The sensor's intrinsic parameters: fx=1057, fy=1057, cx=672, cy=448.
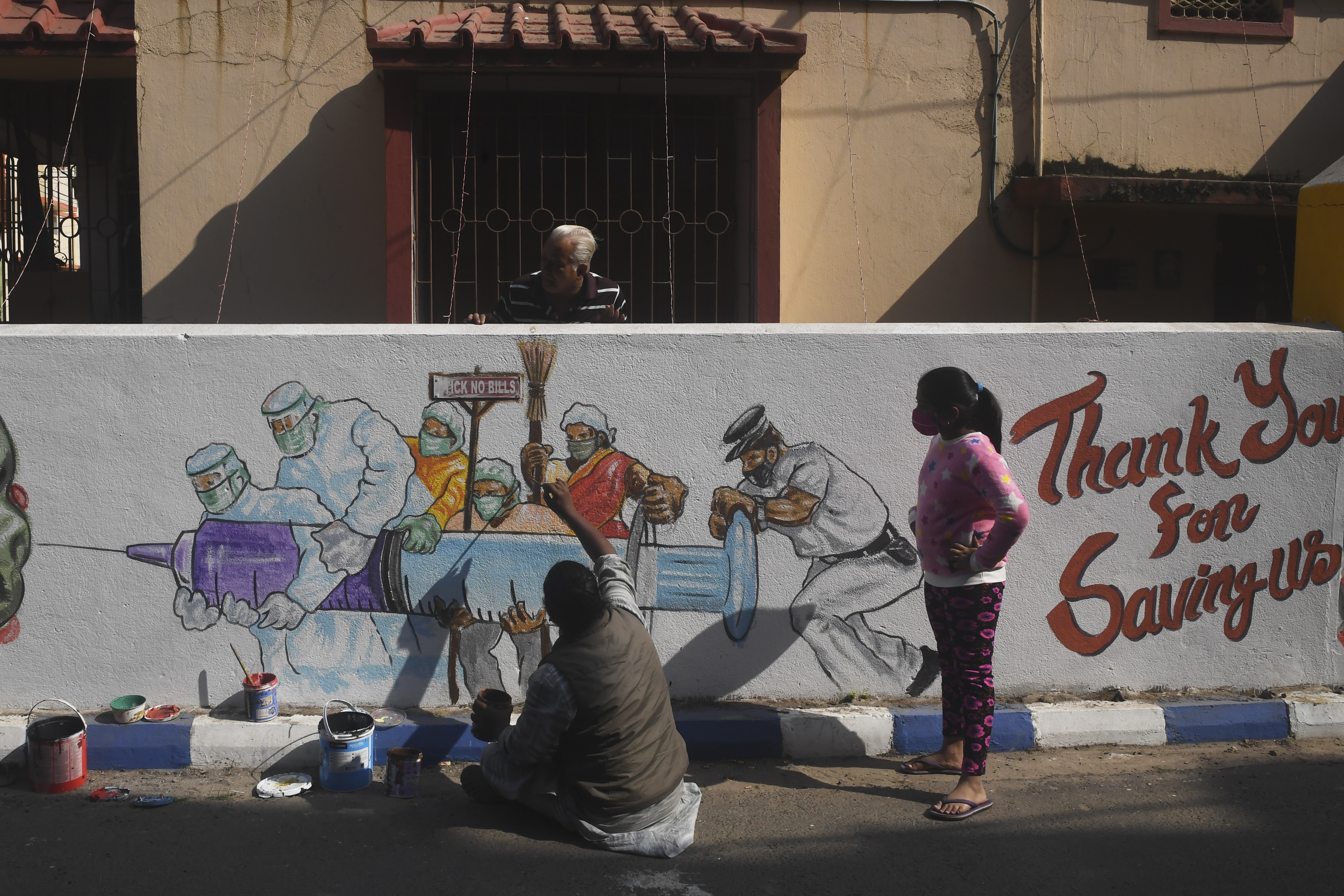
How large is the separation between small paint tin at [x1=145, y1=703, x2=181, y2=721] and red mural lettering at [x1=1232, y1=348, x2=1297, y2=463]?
16.1ft

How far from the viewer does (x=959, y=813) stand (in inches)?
154

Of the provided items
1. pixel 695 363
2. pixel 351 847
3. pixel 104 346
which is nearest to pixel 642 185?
pixel 695 363

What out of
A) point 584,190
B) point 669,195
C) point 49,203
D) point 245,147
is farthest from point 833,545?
point 49,203

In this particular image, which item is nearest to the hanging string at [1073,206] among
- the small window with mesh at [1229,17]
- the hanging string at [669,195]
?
the small window with mesh at [1229,17]

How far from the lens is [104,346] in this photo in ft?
14.8

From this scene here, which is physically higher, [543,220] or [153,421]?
[543,220]

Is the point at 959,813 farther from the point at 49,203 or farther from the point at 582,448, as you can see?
the point at 49,203

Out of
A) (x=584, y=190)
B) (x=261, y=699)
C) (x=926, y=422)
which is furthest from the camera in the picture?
(x=584, y=190)

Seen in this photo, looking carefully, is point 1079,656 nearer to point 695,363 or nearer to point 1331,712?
point 1331,712

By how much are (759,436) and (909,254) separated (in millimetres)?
3337

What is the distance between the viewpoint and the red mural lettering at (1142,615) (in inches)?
193

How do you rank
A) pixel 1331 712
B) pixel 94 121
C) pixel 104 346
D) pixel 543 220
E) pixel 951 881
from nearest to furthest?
1. pixel 951 881
2. pixel 104 346
3. pixel 1331 712
4. pixel 543 220
5. pixel 94 121

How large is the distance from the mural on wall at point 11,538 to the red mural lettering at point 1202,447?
5.17m

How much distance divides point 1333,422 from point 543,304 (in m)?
3.85
